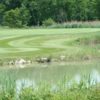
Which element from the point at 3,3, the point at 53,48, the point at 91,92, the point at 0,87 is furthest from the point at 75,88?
the point at 3,3

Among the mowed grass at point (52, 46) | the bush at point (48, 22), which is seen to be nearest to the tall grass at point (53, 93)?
the mowed grass at point (52, 46)

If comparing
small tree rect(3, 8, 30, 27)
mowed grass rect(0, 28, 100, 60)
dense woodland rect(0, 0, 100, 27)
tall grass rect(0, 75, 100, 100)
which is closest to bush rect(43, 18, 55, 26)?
dense woodland rect(0, 0, 100, 27)

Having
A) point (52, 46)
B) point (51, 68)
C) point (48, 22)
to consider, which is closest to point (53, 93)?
point (51, 68)

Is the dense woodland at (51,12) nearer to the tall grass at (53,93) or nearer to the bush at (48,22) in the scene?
the bush at (48,22)

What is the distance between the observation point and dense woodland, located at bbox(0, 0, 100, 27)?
237ft

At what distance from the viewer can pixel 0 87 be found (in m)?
11.5

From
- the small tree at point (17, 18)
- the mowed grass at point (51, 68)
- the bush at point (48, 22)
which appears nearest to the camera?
the mowed grass at point (51, 68)

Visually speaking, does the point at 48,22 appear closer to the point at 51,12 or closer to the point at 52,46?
the point at 51,12

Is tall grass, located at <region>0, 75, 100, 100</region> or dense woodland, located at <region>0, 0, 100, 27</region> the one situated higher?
tall grass, located at <region>0, 75, 100, 100</region>

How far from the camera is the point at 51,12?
246 feet

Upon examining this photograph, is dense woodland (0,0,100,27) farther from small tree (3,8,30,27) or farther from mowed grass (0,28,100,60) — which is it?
mowed grass (0,28,100,60)

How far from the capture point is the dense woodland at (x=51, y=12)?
2847 inches

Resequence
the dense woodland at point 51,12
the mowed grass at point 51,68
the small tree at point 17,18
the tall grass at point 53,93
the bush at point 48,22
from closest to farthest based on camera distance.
Result: 1. the tall grass at point 53,93
2. the mowed grass at point 51,68
3. the bush at point 48,22
4. the small tree at point 17,18
5. the dense woodland at point 51,12

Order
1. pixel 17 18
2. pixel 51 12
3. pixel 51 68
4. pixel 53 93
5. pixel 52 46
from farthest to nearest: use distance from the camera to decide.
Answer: pixel 51 12 → pixel 17 18 → pixel 52 46 → pixel 51 68 → pixel 53 93
